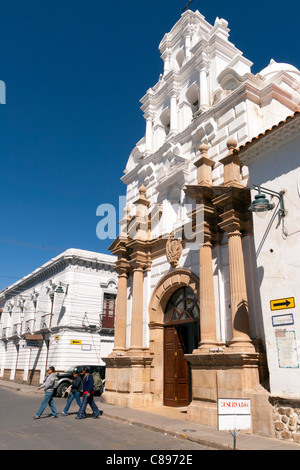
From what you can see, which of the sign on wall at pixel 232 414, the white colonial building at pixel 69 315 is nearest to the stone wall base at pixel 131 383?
the sign on wall at pixel 232 414

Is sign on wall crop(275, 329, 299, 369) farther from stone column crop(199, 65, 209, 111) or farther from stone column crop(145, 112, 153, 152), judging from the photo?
stone column crop(145, 112, 153, 152)

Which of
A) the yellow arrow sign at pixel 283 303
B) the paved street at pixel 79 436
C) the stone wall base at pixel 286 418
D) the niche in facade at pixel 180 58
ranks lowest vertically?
the paved street at pixel 79 436

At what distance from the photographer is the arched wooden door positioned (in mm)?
13398

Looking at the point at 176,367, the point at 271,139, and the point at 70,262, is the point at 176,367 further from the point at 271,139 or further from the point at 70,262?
the point at 70,262

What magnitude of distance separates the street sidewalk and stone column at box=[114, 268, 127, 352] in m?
2.71

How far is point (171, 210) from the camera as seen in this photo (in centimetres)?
1563

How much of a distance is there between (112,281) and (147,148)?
40.3 ft

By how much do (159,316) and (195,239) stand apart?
3.57 metres

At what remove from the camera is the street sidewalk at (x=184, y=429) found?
7.43m

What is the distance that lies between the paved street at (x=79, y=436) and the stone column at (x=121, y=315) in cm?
453

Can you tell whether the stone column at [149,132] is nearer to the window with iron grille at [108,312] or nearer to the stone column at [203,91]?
the stone column at [203,91]

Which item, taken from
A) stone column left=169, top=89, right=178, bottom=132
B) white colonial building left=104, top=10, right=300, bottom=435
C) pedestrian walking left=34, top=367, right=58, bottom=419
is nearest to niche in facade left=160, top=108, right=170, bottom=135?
white colonial building left=104, top=10, right=300, bottom=435
